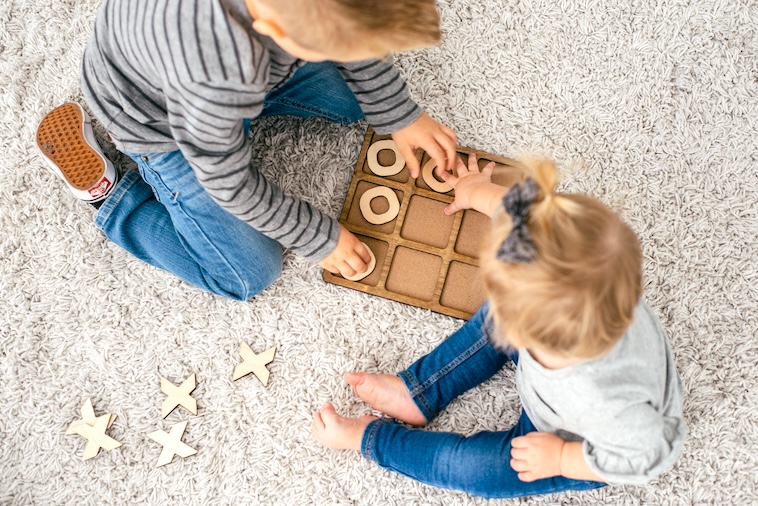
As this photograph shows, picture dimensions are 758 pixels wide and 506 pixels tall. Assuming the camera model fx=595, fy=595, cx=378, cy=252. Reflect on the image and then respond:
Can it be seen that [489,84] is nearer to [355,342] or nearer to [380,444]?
[355,342]

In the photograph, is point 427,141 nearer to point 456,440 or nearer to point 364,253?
point 364,253

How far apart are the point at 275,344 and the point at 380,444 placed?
0.22 m

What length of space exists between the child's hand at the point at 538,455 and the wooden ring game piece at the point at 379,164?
1.40ft

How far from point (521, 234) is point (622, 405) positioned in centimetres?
25

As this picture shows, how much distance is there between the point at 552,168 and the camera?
21.4 inches

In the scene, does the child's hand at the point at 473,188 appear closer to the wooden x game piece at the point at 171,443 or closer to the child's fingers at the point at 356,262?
the child's fingers at the point at 356,262

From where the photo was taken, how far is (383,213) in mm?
903

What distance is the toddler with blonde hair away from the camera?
529 millimetres

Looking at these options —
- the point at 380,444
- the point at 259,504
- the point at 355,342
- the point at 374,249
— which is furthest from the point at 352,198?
the point at 259,504

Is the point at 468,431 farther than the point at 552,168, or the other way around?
the point at 468,431

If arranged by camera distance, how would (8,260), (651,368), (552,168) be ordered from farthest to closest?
1. (8,260)
2. (651,368)
3. (552,168)

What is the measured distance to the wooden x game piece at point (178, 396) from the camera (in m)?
0.88

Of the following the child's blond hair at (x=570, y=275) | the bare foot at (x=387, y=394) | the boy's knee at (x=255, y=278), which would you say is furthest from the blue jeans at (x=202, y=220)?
the child's blond hair at (x=570, y=275)

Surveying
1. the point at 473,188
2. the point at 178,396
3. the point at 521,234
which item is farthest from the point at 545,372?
the point at 178,396
